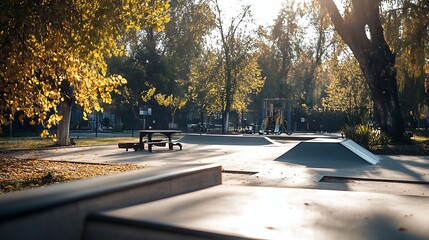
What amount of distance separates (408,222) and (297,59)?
5625 centimetres

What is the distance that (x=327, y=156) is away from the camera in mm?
12062

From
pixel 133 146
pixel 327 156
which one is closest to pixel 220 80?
pixel 133 146

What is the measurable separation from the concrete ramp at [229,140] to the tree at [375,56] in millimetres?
5726

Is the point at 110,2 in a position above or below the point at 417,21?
below

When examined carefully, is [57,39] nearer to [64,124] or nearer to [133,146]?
[133,146]

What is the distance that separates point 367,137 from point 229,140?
7257 mm

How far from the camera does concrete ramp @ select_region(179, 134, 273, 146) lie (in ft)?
68.0

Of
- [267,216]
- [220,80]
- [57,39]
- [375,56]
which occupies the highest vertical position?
[220,80]

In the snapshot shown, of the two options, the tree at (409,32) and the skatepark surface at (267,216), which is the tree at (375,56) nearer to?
the tree at (409,32)

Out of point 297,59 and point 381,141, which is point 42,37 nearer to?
point 381,141

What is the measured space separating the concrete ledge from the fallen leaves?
3844 mm

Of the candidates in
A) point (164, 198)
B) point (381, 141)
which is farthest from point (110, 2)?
point (381, 141)

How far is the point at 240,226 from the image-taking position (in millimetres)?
3016

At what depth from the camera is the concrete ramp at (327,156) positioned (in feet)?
37.4
